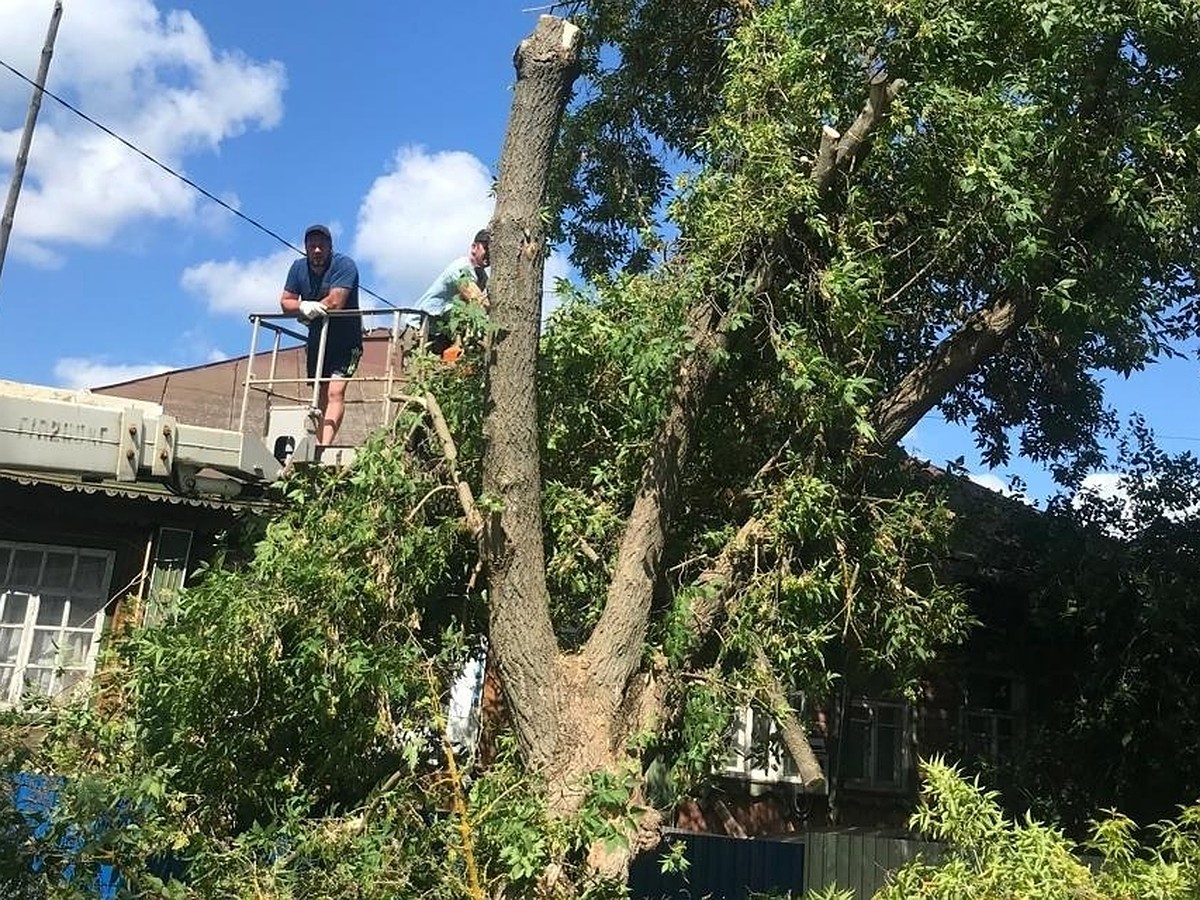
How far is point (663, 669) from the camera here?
6.76 m

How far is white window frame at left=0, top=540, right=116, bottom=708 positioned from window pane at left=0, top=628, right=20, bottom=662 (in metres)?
0.02

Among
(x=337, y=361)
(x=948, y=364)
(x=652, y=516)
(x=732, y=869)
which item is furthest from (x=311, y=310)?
(x=732, y=869)

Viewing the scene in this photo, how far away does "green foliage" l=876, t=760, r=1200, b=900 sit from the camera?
5.34 m

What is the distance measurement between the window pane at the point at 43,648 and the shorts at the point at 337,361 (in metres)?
3.57

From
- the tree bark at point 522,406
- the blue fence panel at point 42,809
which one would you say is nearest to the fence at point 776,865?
the tree bark at point 522,406

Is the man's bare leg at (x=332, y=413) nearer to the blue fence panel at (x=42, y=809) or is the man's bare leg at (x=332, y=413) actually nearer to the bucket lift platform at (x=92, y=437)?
the bucket lift platform at (x=92, y=437)

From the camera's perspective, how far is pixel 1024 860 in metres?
5.43

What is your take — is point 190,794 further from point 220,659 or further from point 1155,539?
point 1155,539

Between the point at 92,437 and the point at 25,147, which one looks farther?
the point at 25,147

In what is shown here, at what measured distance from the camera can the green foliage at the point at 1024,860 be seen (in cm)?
534

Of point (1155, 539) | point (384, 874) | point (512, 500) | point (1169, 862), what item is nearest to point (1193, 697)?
point (1155, 539)

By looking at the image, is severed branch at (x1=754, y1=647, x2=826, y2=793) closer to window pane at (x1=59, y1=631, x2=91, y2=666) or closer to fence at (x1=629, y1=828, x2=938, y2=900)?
fence at (x1=629, y1=828, x2=938, y2=900)

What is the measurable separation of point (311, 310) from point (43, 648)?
13.4 ft

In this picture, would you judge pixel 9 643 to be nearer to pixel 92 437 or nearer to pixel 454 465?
pixel 92 437
